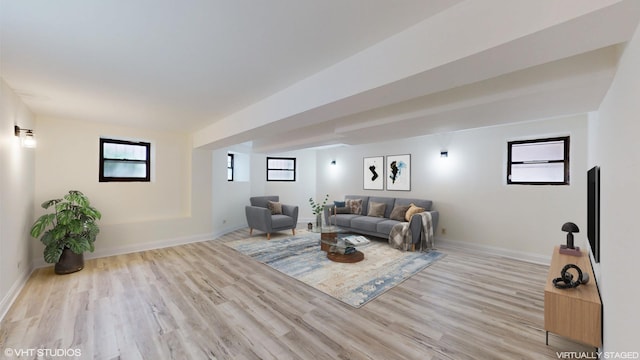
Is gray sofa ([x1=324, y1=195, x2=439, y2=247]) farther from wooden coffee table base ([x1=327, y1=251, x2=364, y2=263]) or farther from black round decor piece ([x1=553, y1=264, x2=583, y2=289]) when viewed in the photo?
black round decor piece ([x1=553, y1=264, x2=583, y2=289])

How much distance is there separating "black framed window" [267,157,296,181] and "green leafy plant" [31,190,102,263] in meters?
4.35

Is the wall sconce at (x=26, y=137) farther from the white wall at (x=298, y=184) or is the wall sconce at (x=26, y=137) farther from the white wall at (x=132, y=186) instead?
the white wall at (x=298, y=184)

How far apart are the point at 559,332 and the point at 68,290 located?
4.96 metres

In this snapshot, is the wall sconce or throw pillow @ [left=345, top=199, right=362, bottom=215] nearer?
the wall sconce

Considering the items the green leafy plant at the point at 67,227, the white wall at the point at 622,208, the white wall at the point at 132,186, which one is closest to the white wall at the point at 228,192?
the white wall at the point at 132,186

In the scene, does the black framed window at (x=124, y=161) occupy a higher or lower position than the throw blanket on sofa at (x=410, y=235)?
higher

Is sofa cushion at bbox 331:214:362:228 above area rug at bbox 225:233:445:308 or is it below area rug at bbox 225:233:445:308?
above

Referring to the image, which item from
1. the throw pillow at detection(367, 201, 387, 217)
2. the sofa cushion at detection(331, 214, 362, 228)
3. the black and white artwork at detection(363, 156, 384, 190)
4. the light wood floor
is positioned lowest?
the light wood floor

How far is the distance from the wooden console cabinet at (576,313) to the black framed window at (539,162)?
2.67m

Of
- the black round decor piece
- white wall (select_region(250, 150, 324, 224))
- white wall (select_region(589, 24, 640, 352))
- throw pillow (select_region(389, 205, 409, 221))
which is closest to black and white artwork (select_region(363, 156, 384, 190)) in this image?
throw pillow (select_region(389, 205, 409, 221))

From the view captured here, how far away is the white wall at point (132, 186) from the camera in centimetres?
395

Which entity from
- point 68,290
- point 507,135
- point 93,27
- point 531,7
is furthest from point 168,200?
point 507,135

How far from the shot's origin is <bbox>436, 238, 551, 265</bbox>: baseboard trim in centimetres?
404

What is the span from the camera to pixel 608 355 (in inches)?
60.1
